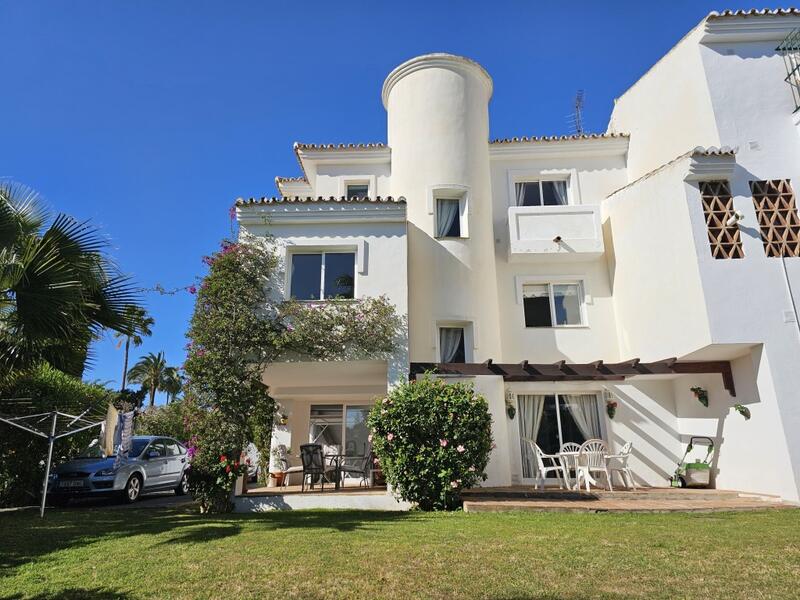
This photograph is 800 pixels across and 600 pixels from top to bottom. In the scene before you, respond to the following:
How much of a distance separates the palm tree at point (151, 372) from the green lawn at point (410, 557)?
4915cm

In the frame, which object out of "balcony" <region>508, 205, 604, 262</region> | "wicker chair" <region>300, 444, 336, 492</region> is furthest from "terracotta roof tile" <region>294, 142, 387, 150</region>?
"wicker chair" <region>300, 444, 336, 492</region>

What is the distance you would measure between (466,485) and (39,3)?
12.7 meters

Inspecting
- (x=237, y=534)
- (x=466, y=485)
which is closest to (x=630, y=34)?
A: (x=466, y=485)

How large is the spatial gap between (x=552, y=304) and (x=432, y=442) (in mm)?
6767

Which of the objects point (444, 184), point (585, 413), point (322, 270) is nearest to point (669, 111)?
point (444, 184)

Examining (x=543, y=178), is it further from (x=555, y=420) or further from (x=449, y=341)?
(x=555, y=420)

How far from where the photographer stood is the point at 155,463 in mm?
14383

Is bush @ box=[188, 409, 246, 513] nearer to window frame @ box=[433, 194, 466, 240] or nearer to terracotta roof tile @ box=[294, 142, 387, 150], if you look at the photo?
window frame @ box=[433, 194, 466, 240]

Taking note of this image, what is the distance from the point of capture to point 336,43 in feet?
40.9

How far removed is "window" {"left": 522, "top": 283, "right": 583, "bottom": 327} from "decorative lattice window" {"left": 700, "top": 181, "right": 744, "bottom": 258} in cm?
414

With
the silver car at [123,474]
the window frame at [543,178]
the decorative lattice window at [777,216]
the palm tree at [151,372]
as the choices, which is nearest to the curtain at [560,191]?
the window frame at [543,178]

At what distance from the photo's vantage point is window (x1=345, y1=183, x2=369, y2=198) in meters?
17.0

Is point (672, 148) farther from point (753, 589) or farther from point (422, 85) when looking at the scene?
point (753, 589)

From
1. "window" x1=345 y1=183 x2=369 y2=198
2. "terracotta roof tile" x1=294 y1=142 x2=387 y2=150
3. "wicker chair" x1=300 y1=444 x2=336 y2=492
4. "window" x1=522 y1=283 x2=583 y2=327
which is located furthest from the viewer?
"window" x1=345 y1=183 x2=369 y2=198
